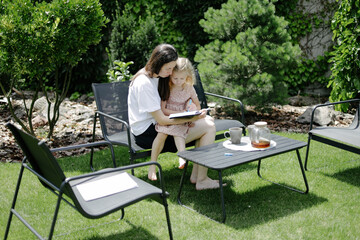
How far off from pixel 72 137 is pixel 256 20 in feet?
10.00

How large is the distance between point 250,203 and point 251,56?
110 inches

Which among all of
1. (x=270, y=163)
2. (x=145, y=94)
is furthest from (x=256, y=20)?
(x=145, y=94)

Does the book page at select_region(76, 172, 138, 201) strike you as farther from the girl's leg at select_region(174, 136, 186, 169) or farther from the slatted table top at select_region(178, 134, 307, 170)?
the girl's leg at select_region(174, 136, 186, 169)

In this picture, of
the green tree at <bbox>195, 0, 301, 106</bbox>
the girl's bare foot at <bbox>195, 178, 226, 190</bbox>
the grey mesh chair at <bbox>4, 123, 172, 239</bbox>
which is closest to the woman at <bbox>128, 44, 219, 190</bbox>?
the girl's bare foot at <bbox>195, 178, 226, 190</bbox>

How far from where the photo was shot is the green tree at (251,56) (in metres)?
5.57

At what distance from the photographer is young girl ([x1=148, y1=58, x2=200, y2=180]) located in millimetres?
3473

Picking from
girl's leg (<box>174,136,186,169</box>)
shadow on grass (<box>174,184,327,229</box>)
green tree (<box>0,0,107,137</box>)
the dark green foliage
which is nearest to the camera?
shadow on grass (<box>174,184,327,229</box>)

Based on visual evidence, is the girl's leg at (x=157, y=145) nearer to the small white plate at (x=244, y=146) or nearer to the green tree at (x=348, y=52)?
the small white plate at (x=244, y=146)

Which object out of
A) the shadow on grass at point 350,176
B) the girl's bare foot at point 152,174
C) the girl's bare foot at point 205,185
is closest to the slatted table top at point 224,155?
the girl's bare foot at point 205,185

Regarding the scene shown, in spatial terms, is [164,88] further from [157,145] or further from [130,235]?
[130,235]

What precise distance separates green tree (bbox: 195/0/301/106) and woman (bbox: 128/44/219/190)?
2.11 meters

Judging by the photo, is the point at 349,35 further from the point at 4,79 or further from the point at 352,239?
the point at 4,79

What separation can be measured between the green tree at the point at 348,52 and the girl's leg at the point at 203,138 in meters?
2.58

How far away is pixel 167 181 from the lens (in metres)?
3.81
